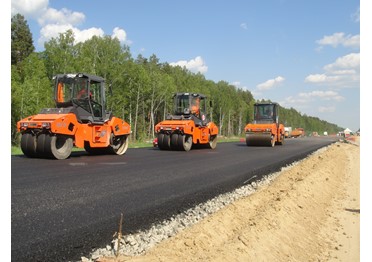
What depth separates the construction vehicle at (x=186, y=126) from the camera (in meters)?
17.4

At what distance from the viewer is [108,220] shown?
5.21 metres

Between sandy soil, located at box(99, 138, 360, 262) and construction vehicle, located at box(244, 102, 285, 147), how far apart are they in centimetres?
1386

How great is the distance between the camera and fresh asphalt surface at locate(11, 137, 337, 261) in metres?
4.30

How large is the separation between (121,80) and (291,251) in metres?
41.5

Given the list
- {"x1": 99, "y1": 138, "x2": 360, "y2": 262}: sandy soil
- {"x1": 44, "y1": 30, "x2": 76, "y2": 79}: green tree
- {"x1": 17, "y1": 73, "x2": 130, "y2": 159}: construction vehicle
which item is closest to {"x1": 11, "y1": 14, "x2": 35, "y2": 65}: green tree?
{"x1": 44, "y1": 30, "x2": 76, "y2": 79}: green tree

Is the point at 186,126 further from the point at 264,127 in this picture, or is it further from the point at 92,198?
the point at 92,198

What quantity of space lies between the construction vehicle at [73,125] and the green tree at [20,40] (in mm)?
39864

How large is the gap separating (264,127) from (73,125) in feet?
48.8

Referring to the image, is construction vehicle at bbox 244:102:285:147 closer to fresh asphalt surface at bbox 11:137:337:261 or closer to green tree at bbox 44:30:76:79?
fresh asphalt surface at bbox 11:137:337:261

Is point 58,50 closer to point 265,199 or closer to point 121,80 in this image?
point 121,80

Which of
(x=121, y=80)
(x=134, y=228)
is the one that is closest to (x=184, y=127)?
(x=134, y=228)

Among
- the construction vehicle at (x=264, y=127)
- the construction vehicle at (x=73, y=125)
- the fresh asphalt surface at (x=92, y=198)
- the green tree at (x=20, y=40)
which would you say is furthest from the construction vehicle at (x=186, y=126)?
the green tree at (x=20, y=40)

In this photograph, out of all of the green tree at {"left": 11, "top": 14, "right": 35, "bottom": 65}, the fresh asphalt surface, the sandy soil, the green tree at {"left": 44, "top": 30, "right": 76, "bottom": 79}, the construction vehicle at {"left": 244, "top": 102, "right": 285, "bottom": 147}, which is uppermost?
the green tree at {"left": 11, "top": 14, "right": 35, "bottom": 65}

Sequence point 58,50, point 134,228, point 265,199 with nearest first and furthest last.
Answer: point 134,228 < point 265,199 < point 58,50
